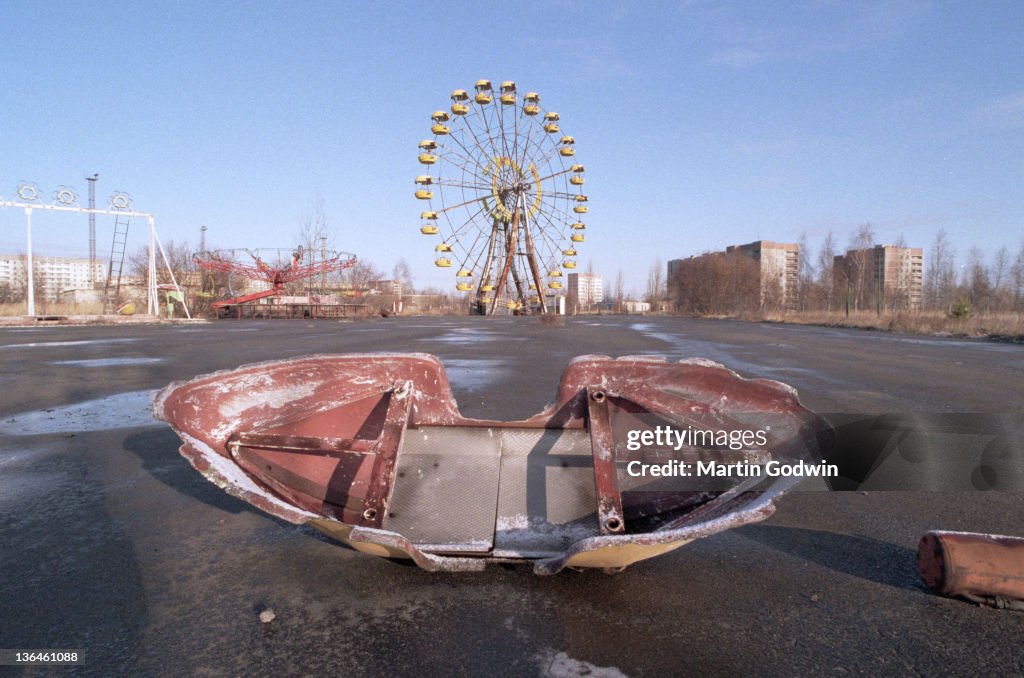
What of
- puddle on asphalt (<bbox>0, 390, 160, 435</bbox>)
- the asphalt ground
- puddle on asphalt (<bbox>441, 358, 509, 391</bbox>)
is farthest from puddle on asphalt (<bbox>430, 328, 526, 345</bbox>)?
the asphalt ground

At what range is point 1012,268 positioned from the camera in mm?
56094

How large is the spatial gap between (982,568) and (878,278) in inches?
2786

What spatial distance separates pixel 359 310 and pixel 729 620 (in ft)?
171

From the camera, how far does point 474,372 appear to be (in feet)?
30.5

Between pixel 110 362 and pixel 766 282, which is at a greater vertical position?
pixel 766 282

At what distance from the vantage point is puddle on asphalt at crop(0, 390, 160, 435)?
5.18 metres

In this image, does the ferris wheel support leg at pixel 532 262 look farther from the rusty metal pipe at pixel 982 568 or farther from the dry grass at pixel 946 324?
the rusty metal pipe at pixel 982 568

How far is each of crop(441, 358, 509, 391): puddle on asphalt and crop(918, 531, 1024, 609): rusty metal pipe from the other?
5185 millimetres

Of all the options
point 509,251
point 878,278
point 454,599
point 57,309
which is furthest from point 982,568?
point 878,278

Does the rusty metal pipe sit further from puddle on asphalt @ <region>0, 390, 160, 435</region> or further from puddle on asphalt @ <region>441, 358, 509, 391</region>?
puddle on asphalt @ <region>0, 390, 160, 435</region>

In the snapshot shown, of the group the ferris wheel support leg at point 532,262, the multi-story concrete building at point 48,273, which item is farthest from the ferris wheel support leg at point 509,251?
the multi-story concrete building at point 48,273

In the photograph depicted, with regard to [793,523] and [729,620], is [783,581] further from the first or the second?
[793,523]

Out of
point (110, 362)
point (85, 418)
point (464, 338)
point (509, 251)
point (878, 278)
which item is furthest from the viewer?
point (878, 278)

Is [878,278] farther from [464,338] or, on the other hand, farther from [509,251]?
[464,338]
